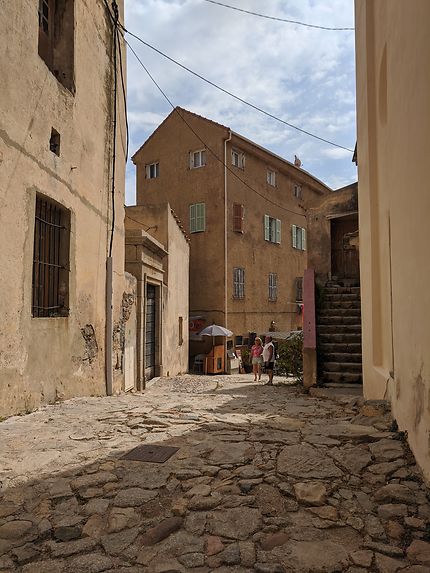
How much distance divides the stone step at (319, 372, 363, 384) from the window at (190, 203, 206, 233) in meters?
15.1

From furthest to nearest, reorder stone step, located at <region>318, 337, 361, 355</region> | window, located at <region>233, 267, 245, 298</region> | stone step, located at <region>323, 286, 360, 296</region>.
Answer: window, located at <region>233, 267, 245, 298</region>, stone step, located at <region>323, 286, 360, 296</region>, stone step, located at <region>318, 337, 361, 355</region>

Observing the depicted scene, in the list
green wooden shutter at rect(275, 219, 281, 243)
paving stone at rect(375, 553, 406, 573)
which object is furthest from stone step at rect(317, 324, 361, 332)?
green wooden shutter at rect(275, 219, 281, 243)

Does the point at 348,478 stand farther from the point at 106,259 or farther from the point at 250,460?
the point at 106,259

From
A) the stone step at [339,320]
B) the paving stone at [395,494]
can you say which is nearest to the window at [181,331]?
the stone step at [339,320]

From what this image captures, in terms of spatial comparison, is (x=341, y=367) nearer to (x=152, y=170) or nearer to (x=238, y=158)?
(x=238, y=158)

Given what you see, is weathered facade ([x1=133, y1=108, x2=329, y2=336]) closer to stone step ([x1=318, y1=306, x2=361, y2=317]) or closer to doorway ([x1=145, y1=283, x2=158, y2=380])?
doorway ([x1=145, y1=283, x2=158, y2=380])

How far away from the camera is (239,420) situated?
5.40 metres

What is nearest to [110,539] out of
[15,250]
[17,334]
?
[17,334]

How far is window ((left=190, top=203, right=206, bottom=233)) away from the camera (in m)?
23.3

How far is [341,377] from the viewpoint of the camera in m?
9.10

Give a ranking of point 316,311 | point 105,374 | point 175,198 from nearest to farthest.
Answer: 1. point 105,374
2. point 316,311
3. point 175,198

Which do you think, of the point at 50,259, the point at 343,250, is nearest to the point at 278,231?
the point at 343,250

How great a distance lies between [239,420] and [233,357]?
16904 mm

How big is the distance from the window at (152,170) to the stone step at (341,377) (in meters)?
18.7
